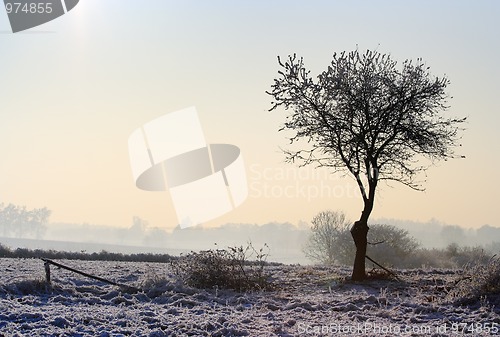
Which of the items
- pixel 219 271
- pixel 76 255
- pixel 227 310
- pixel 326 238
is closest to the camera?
pixel 227 310

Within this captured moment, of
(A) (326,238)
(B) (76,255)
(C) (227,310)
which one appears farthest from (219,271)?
(A) (326,238)

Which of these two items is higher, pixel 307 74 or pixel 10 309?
pixel 307 74

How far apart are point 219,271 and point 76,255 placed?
56.5 feet

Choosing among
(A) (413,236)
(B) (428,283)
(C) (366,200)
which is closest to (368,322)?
(B) (428,283)

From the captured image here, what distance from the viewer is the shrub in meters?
17.3

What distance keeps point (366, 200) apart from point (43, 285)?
12.8 metres

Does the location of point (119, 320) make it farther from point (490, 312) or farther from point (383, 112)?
point (383, 112)

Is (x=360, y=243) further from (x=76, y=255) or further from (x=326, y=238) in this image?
(x=326, y=238)

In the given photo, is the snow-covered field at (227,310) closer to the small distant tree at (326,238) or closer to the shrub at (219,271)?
the shrub at (219,271)

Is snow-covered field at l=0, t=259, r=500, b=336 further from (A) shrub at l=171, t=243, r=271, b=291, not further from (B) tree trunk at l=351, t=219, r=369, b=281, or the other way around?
(B) tree trunk at l=351, t=219, r=369, b=281

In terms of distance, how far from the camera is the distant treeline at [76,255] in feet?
99.7

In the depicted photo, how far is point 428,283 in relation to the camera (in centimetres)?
1856

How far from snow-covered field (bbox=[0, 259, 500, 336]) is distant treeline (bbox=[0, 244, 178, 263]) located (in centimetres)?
Answer: 1224

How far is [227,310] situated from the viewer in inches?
516
